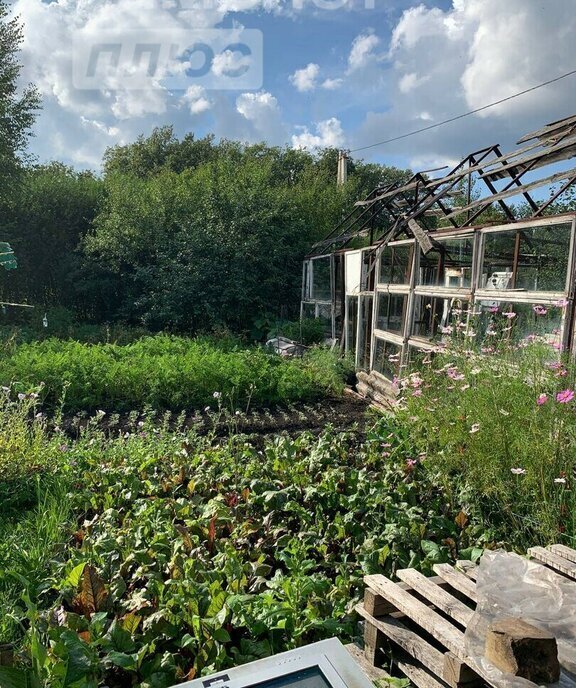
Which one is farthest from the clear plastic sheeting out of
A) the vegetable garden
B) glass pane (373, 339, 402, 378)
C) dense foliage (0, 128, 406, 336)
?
dense foliage (0, 128, 406, 336)

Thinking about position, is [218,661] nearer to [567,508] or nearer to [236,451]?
[567,508]

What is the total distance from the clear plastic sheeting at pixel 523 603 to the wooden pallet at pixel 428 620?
7 cm

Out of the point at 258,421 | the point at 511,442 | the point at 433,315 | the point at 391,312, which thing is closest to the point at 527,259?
the point at 433,315

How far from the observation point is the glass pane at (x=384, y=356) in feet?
28.2

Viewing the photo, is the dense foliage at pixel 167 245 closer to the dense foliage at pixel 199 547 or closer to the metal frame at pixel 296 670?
the dense foliage at pixel 199 547

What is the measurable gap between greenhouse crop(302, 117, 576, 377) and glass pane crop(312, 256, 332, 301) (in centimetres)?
81

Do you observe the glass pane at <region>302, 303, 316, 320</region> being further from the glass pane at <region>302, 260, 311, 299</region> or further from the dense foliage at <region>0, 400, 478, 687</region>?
the dense foliage at <region>0, 400, 478, 687</region>

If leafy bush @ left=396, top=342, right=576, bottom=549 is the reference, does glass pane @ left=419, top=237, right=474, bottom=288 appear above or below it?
above

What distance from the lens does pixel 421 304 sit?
7.82 metres

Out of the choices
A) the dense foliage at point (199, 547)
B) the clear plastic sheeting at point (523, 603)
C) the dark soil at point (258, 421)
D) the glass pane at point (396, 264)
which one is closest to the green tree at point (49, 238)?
the glass pane at point (396, 264)

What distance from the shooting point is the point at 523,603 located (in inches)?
83.4

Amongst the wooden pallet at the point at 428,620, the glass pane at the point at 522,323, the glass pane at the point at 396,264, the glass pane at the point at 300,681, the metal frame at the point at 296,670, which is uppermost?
the glass pane at the point at 396,264

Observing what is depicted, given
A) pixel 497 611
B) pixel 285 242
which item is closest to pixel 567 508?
pixel 497 611

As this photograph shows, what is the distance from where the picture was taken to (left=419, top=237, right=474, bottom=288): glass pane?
6648 mm
